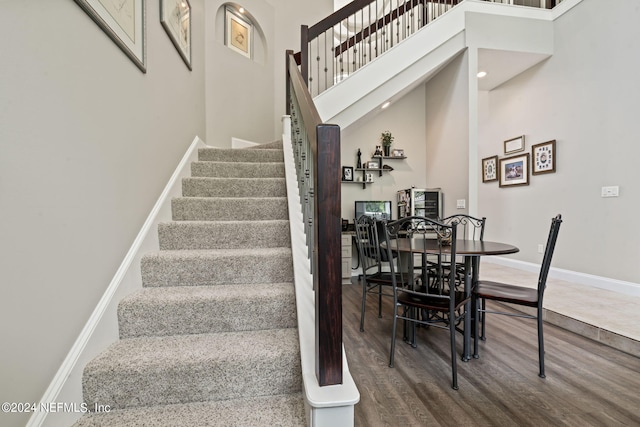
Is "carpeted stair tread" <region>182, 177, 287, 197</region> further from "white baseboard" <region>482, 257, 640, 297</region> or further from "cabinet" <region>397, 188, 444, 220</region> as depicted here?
"white baseboard" <region>482, 257, 640, 297</region>

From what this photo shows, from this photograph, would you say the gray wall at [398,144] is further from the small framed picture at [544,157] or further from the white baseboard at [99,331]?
the white baseboard at [99,331]

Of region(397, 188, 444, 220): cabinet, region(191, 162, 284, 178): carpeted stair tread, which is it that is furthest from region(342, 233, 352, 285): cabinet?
region(191, 162, 284, 178): carpeted stair tread

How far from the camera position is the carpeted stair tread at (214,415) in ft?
3.84

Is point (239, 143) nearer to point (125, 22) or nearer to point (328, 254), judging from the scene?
point (125, 22)

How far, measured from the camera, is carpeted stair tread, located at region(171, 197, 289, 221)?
2283 millimetres

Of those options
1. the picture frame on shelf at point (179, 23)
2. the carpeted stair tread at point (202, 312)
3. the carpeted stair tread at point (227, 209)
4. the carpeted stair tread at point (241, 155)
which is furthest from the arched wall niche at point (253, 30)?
the carpeted stair tread at point (202, 312)

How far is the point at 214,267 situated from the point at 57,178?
2.90 ft

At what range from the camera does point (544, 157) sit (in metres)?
4.14

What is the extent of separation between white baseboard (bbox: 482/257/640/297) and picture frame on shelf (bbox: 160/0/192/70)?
16.4 feet

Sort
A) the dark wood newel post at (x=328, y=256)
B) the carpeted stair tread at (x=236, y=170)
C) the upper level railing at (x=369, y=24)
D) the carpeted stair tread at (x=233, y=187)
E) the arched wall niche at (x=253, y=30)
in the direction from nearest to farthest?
1. the dark wood newel post at (x=328, y=256)
2. the carpeted stair tread at (x=233, y=187)
3. the carpeted stair tread at (x=236, y=170)
4. the upper level railing at (x=369, y=24)
5. the arched wall niche at (x=253, y=30)

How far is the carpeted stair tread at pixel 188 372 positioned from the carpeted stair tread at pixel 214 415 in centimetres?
4

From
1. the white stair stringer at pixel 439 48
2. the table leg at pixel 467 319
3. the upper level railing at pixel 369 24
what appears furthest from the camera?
the white stair stringer at pixel 439 48

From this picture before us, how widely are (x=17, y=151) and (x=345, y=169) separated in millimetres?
4274

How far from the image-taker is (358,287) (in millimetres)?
4109
